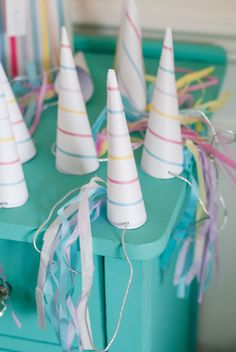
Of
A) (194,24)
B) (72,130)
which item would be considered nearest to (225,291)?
(194,24)

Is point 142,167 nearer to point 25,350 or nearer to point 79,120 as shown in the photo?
point 79,120

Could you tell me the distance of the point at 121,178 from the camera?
2.14 feet

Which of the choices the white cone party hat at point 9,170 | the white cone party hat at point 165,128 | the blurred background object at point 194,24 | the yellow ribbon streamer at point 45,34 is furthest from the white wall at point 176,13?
the white cone party hat at point 9,170

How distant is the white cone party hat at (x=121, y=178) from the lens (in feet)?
2.10

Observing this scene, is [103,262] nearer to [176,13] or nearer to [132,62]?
[132,62]

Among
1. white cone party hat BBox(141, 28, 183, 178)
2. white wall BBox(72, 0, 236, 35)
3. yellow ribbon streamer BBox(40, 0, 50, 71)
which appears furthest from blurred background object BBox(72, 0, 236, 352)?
white cone party hat BBox(141, 28, 183, 178)

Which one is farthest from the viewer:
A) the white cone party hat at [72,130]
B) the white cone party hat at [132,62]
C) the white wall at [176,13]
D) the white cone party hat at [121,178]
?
the white wall at [176,13]

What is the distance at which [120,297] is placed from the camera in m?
0.71

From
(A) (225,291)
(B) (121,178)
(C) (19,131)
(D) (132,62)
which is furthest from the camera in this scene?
(A) (225,291)

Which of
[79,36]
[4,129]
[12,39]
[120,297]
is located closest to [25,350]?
[120,297]

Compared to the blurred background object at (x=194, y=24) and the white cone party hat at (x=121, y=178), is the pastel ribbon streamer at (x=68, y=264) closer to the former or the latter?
the white cone party hat at (x=121, y=178)

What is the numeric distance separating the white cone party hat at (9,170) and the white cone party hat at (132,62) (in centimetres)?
25

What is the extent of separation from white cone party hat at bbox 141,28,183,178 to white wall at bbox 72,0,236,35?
0.34 meters

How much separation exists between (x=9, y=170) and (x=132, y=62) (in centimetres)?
29
